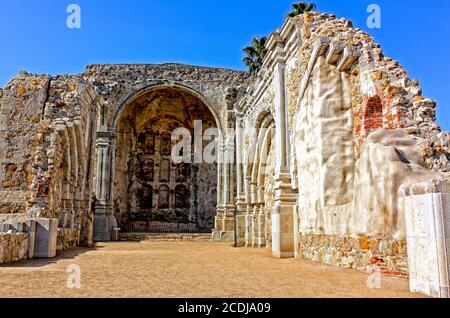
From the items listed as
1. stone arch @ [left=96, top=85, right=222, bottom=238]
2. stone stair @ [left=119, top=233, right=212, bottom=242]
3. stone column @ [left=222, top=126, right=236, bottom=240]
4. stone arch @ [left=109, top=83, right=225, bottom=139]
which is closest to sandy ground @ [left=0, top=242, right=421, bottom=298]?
stone column @ [left=222, top=126, right=236, bottom=240]

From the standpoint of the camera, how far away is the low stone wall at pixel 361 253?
5.10m

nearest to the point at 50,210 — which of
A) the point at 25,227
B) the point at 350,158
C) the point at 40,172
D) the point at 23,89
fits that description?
the point at 40,172

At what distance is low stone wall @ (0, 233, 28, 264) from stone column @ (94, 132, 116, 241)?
10459mm

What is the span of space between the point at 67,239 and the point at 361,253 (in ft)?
26.8

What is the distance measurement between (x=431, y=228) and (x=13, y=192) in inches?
382

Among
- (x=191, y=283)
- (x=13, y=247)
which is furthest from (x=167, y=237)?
(x=191, y=283)

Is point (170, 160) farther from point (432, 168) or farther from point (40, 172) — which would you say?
point (432, 168)

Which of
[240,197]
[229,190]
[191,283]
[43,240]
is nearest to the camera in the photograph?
[191,283]

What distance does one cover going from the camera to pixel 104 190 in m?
19.2

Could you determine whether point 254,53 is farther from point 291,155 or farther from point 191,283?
point 191,283

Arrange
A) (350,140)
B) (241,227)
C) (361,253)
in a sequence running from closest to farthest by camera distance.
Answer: (361,253) < (350,140) < (241,227)

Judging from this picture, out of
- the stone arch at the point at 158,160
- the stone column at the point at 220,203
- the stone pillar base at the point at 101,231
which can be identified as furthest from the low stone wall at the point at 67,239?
the stone arch at the point at 158,160

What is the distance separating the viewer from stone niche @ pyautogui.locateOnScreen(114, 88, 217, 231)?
78.5ft

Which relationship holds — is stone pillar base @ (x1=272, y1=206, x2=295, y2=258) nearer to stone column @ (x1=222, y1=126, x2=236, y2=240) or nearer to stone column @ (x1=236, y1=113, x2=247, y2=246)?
stone column @ (x1=236, y1=113, x2=247, y2=246)
